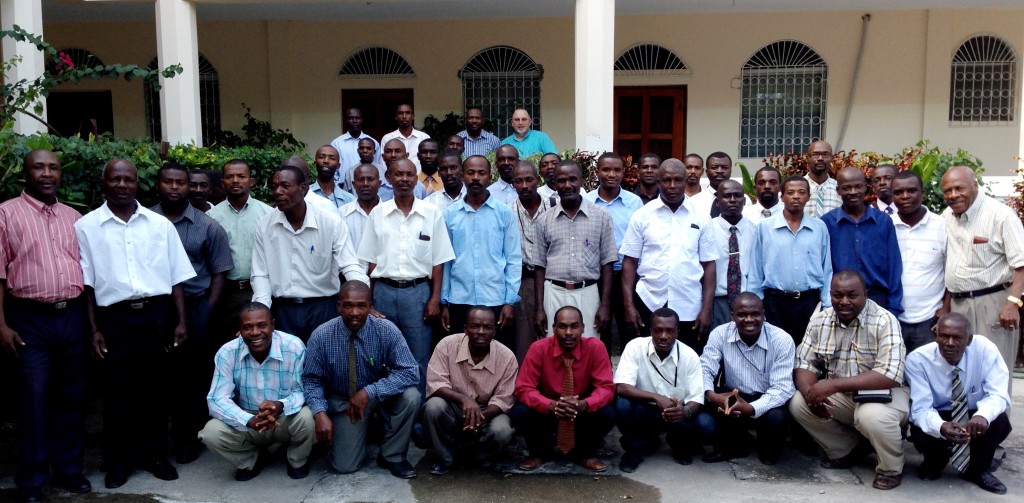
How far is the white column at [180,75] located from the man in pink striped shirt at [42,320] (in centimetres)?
499

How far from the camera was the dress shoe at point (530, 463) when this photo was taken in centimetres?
499

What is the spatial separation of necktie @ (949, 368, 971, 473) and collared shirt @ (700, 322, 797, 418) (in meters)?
0.83

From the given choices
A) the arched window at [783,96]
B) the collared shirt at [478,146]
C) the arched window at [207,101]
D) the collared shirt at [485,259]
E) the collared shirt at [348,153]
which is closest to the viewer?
the collared shirt at [485,259]

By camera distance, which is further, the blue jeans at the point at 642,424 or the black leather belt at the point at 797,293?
the black leather belt at the point at 797,293

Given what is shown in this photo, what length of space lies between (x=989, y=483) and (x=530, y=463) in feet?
8.02

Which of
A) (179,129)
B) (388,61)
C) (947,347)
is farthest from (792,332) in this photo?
(388,61)

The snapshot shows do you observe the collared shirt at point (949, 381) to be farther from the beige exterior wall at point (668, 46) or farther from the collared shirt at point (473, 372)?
the beige exterior wall at point (668, 46)

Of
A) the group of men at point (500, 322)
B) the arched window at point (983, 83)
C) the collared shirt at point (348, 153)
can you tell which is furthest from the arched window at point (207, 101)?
the arched window at point (983, 83)

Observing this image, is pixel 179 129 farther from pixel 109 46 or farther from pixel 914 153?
pixel 914 153

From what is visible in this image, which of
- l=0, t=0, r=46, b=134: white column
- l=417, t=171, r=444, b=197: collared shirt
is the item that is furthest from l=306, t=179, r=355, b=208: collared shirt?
l=0, t=0, r=46, b=134: white column

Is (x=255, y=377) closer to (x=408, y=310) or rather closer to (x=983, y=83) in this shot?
(x=408, y=310)

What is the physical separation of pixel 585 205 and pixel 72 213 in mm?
2945

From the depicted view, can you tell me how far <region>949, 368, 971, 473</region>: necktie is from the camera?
4664mm

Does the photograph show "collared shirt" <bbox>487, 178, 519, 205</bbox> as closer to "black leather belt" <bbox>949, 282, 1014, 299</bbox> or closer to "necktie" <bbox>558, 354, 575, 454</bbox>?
"necktie" <bbox>558, 354, 575, 454</bbox>
